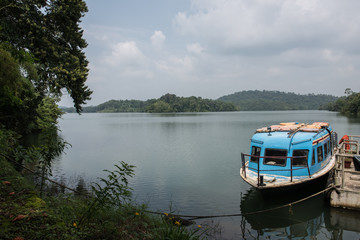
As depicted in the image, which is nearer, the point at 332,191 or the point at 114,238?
the point at 114,238

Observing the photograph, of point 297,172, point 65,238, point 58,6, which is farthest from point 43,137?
point 297,172

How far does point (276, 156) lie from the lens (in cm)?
1394

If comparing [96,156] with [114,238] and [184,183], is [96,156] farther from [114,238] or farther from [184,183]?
[114,238]

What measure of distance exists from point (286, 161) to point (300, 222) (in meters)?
3.13

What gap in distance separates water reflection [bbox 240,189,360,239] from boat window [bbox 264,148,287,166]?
184 centimetres

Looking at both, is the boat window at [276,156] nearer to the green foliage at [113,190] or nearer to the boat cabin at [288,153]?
the boat cabin at [288,153]

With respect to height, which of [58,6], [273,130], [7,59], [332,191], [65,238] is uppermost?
[58,6]

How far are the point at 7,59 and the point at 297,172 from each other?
44.2 ft

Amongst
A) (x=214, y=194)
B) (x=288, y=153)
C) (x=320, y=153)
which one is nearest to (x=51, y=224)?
(x=214, y=194)

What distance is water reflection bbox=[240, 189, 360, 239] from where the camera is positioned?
417 inches

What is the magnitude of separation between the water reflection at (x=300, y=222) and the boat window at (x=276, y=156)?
6.04 feet

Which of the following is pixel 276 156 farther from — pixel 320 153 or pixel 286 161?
pixel 320 153

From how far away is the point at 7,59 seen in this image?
7414mm

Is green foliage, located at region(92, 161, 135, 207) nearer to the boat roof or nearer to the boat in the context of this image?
the boat
